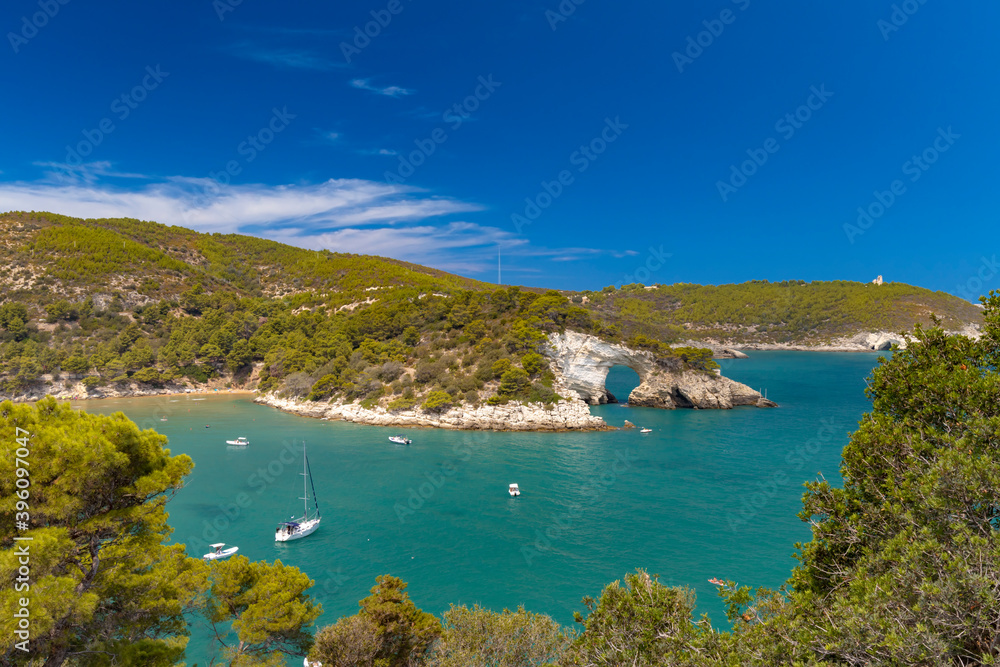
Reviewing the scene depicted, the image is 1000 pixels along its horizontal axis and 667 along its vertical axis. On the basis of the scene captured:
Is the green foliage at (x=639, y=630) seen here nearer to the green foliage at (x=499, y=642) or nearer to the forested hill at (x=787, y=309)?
the green foliage at (x=499, y=642)

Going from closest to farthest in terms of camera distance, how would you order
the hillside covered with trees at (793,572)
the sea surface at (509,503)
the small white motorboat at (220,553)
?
1. the hillside covered with trees at (793,572)
2. the sea surface at (509,503)
3. the small white motorboat at (220,553)

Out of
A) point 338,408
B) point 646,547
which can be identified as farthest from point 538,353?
point 646,547

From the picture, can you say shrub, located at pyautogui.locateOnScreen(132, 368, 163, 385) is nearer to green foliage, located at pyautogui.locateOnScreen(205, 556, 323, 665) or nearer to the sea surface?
the sea surface

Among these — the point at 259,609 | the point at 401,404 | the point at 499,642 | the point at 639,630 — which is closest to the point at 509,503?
the point at 499,642

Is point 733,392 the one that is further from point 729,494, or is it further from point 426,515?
point 426,515

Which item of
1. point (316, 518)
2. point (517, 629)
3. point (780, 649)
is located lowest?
point (316, 518)

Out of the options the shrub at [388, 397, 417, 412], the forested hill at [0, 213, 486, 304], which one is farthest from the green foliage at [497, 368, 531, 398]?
the forested hill at [0, 213, 486, 304]

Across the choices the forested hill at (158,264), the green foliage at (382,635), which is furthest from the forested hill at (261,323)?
the green foliage at (382,635)
